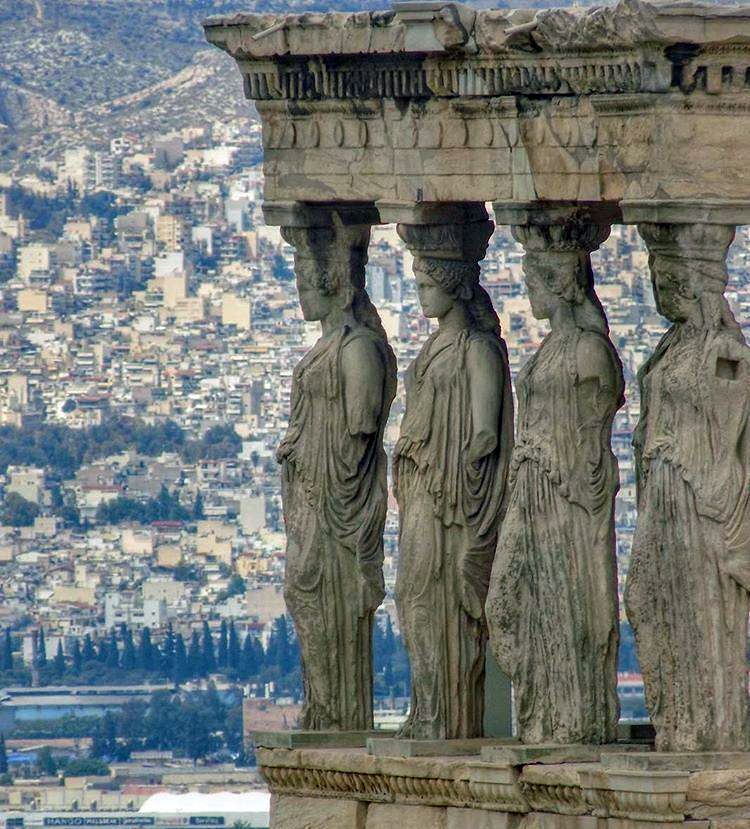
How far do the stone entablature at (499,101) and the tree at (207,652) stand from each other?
75104 millimetres

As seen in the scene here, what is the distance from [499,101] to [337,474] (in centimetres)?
263

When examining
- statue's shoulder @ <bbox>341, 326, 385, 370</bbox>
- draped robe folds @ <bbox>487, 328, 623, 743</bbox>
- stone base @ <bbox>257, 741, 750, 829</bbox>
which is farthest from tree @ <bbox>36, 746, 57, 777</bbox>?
draped robe folds @ <bbox>487, 328, 623, 743</bbox>

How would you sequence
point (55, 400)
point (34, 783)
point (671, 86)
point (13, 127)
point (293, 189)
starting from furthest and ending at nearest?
1. point (13, 127)
2. point (55, 400)
3. point (34, 783)
4. point (293, 189)
5. point (671, 86)

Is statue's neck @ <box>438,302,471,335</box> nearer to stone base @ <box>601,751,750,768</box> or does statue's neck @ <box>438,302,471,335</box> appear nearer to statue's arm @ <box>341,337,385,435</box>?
statue's arm @ <box>341,337,385,435</box>

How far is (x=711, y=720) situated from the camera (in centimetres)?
2881

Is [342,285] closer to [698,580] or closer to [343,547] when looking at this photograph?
[343,547]

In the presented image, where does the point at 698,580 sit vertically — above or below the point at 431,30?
below

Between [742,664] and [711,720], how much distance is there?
1.09 ft

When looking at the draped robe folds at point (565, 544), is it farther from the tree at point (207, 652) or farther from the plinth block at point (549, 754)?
the tree at point (207, 652)

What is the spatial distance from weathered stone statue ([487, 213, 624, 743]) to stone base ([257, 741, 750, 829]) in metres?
0.42

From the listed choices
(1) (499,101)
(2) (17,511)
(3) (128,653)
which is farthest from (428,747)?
(2) (17,511)

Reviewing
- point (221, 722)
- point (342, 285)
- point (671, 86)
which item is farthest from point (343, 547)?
point (221, 722)

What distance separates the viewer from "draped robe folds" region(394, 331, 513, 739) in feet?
99.4

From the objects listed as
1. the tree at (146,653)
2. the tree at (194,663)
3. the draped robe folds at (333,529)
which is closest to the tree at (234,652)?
the tree at (194,663)
